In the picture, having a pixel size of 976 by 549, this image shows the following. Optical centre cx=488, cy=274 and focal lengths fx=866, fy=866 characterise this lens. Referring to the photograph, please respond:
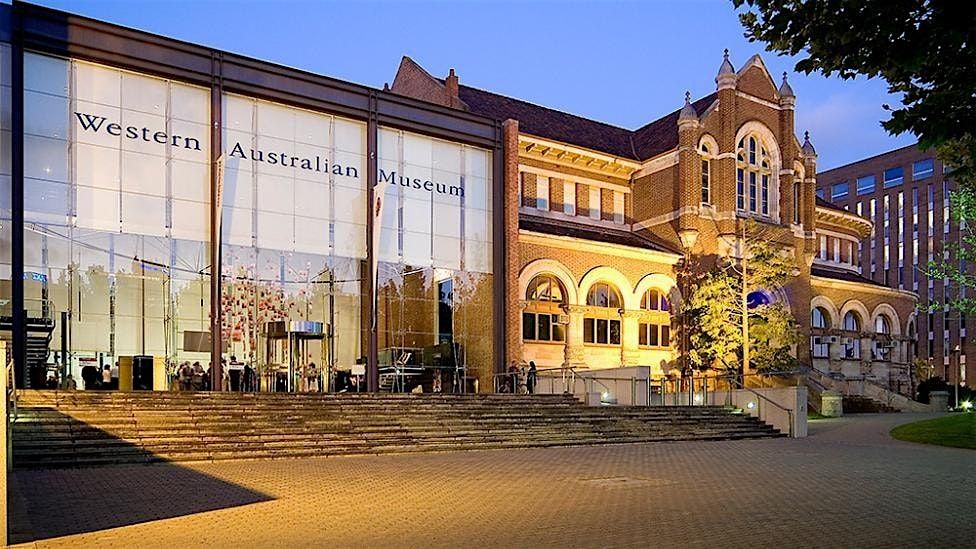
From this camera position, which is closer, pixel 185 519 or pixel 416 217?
pixel 185 519

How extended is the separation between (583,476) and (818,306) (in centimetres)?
3668

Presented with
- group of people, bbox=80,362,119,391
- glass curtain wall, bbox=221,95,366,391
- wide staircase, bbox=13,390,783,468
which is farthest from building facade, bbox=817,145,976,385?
group of people, bbox=80,362,119,391

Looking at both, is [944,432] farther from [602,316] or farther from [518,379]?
[602,316]

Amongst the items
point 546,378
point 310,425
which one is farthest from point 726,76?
point 310,425

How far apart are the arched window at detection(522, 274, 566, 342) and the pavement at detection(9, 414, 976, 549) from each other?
1731cm

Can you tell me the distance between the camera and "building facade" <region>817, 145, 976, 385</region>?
3263 inches

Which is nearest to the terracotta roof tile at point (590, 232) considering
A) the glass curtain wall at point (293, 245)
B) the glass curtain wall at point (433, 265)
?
the glass curtain wall at point (433, 265)

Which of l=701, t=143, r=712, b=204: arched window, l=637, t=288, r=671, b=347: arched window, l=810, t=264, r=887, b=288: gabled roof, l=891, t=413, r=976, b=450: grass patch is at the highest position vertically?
l=701, t=143, r=712, b=204: arched window

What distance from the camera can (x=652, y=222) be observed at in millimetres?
43188

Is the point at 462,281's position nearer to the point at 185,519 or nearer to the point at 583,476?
the point at 583,476

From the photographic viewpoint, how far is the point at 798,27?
26.0 ft

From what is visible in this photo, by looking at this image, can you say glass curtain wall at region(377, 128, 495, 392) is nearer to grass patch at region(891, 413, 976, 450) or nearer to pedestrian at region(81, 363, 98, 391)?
pedestrian at region(81, 363, 98, 391)

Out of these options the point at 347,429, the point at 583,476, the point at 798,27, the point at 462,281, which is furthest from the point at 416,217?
the point at 798,27

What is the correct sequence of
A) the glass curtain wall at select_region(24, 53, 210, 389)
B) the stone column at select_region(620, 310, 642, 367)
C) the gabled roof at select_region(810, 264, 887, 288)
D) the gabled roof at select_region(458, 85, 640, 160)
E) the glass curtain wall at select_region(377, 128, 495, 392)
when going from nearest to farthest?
the glass curtain wall at select_region(24, 53, 210, 389)
the glass curtain wall at select_region(377, 128, 495, 392)
the stone column at select_region(620, 310, 642, 367)
the gabled roof at select_region(458, 85, 640, 160)
the gabled roof at select_region(810, 264, 887, 288)
